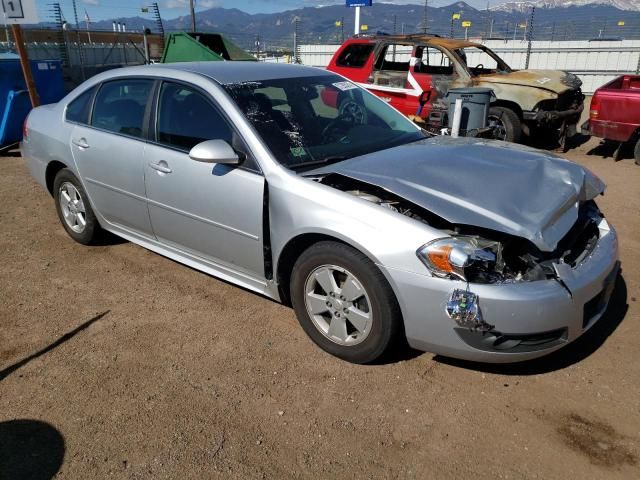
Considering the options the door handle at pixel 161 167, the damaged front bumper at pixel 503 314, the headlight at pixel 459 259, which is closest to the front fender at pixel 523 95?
the damaged front bumper at pixel 503 314

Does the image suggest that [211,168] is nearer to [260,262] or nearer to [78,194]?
[260,262]

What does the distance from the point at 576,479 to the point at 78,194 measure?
4236mm

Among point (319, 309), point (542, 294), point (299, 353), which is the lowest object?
point (299, 353)

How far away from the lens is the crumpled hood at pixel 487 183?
2742 mm

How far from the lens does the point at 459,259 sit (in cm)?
255

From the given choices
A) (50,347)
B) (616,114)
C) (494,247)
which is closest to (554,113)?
(616,114)

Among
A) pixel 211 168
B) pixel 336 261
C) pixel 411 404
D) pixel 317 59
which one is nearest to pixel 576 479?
pixel 411 404

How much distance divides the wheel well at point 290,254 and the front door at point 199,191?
0.14 metres

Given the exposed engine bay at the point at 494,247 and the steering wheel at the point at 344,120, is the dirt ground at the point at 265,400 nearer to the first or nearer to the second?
the exposed engine bay at the point at 494,247

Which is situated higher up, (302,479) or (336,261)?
(336,261)

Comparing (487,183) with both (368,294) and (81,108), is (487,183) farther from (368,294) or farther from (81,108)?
(81,108)

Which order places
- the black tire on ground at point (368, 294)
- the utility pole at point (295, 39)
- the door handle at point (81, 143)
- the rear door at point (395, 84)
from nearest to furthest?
the black tire on ground at point (368, 294), the door handle at point (81, 143), the rear door at point (395, 84), the utility pole at point (295, 39)

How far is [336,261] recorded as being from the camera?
115 inches

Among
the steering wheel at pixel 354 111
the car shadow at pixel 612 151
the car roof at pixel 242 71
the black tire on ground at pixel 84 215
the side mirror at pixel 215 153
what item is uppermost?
the car roof at pixel 242 71
